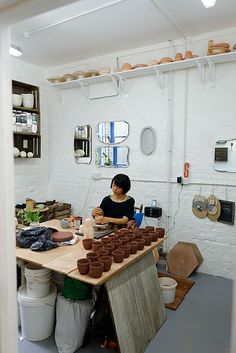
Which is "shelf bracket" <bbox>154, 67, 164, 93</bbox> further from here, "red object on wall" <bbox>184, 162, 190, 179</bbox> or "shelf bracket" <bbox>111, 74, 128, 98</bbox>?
"red object on wall" <bbox>184, 162, 190, 179</bbox>

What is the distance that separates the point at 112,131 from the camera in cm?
420

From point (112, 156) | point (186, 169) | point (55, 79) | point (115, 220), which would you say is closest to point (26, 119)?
point (55, 79)

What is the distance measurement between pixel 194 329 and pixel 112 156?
260 centimetres

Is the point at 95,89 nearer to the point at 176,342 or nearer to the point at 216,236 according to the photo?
the point at 216,236

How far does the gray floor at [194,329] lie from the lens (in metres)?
2.12

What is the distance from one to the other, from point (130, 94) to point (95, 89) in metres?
0.64

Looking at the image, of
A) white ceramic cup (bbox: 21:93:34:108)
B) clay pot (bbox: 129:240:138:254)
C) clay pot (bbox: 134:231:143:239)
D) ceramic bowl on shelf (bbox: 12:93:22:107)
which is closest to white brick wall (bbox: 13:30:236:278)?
white ceramic cup (bbox: 21:93:34:108)

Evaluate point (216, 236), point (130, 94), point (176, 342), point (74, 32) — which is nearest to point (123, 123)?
point (130, 94)

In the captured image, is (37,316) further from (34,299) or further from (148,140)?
(148,140)

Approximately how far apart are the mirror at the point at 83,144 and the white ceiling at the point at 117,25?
1158 millimetres

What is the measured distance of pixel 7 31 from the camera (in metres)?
1.02

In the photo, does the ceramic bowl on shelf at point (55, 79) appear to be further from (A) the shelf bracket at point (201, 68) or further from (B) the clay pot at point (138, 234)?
(B) the clay pot at point (138, 234)

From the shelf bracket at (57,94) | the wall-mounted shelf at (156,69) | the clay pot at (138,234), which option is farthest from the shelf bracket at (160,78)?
the clay pot at (138,234)

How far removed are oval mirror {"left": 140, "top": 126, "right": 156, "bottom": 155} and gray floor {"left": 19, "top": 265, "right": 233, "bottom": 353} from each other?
190 cm
